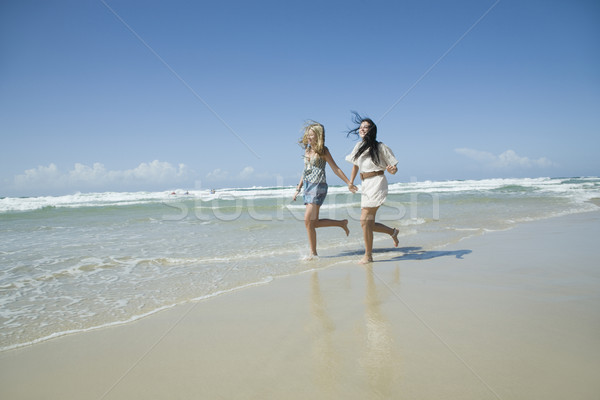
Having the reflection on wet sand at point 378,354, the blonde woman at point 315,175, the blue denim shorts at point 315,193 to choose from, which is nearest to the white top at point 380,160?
the blonde woman at point 315,175

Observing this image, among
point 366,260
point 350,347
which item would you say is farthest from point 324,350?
point 366,260

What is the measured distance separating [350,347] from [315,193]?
3148 millimetres

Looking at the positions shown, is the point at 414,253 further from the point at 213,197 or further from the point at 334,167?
the point at 213,197

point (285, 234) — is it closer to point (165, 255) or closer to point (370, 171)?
point (165, 255)

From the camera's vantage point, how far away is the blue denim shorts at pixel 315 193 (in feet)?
16.5

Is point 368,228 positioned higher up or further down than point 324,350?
higher up

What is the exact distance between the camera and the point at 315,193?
5016mm

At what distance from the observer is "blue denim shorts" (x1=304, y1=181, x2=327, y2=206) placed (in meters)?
5.02

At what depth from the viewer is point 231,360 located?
1965 mm

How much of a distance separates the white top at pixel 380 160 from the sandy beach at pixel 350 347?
168 centimetres

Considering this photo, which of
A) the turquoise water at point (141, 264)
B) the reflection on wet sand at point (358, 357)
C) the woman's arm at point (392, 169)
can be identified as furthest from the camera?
the woman's arm at point (392, 169)

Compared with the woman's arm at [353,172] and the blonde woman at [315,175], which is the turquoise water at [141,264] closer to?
the blonde woman at [315,175]

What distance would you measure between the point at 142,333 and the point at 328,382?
1519mm

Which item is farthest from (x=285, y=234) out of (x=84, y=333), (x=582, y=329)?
(x=582, y=329)
